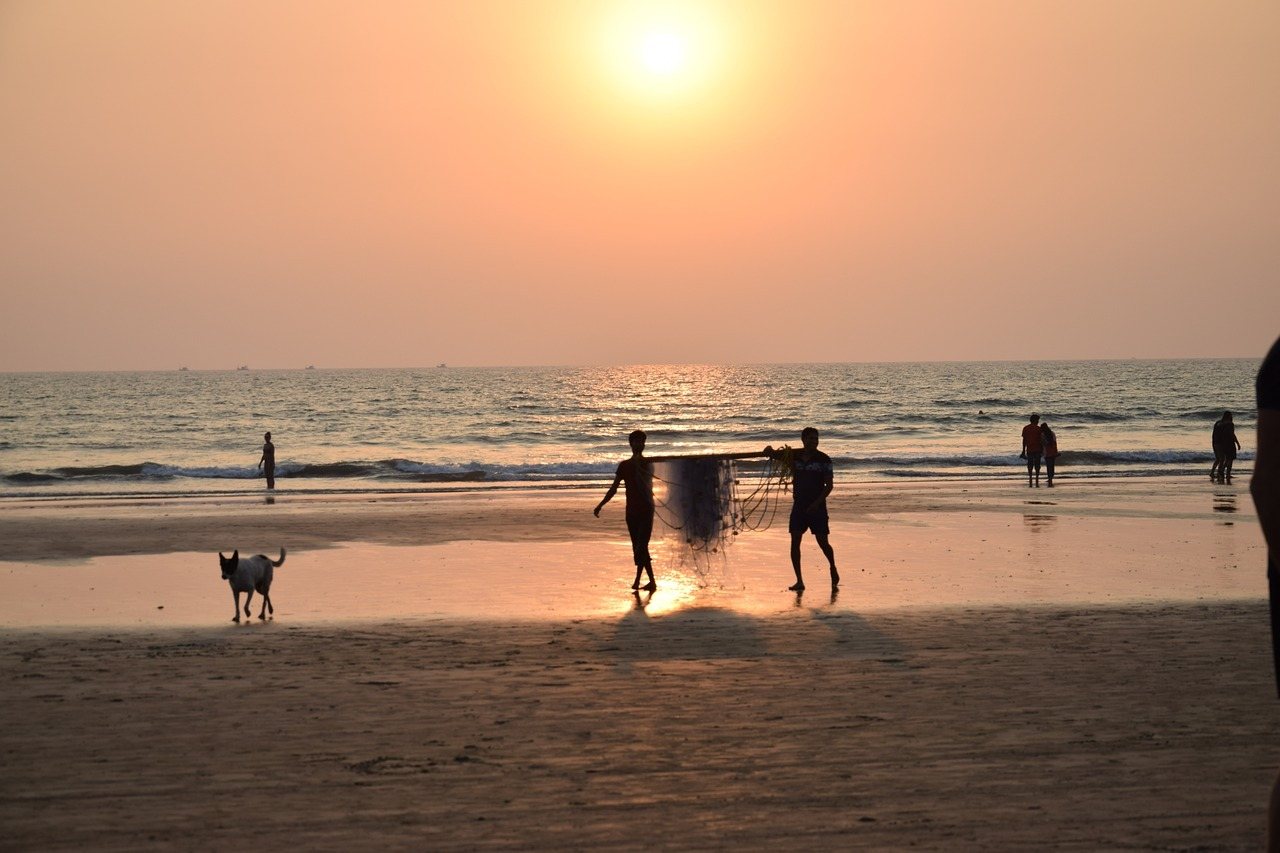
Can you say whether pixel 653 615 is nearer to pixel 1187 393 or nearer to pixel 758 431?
pixel 758 431

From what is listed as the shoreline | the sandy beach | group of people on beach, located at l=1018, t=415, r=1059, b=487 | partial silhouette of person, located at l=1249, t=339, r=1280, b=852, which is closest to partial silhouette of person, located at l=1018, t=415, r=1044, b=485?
group of people on beach, located at l=1018, t=415, r=1059, b=487

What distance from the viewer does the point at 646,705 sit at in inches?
320

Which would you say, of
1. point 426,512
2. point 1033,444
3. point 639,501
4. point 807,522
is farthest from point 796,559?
point 1033,444

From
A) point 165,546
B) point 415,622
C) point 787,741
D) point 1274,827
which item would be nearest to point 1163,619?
point 787,741

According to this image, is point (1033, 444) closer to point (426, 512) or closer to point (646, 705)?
point (426, 512)

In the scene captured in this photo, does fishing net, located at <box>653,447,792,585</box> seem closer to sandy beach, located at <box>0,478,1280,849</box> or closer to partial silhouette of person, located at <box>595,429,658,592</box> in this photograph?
sandy beach, located at <box>0,478,1280,849</box>

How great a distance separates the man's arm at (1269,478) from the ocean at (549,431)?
3338 cm

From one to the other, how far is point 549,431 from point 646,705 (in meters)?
67.5

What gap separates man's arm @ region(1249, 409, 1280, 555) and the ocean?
33.4 meters

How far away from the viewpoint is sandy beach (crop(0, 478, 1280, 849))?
230 inches

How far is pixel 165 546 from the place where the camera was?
63.9 feet

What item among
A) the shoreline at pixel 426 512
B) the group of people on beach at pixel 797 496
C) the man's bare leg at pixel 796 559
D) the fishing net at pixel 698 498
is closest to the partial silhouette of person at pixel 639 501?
the group of people on beach at pixel 797 496

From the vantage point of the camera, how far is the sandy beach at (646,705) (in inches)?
230

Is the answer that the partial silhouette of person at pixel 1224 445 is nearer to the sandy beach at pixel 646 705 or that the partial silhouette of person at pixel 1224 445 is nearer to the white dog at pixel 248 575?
the sandy beach at pixel 646 705
